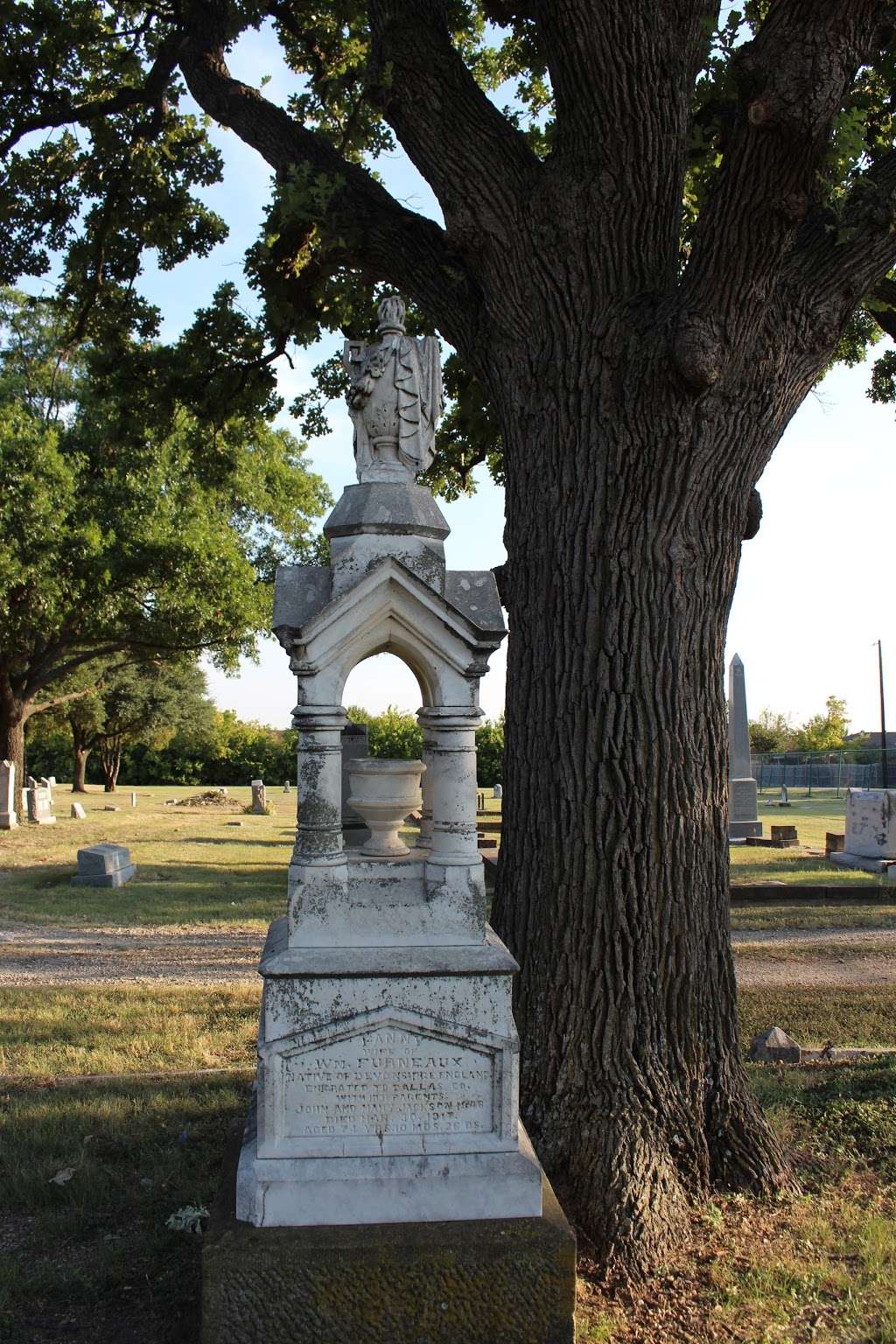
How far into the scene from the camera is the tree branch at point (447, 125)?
15.4 feet

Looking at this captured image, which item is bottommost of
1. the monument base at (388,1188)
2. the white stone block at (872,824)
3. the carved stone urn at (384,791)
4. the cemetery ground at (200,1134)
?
the cemetery ground at (200,1134)

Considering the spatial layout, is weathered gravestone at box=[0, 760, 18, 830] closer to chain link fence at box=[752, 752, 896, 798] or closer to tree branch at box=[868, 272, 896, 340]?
A: tree branch at box=[868, 272, 896, 340]

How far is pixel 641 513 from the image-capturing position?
4.31 meters

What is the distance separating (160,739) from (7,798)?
18687 millimetres

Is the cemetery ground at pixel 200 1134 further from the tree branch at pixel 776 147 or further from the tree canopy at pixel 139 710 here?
the tree canopy at pixel 139 710

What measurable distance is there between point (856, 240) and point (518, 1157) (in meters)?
3.99

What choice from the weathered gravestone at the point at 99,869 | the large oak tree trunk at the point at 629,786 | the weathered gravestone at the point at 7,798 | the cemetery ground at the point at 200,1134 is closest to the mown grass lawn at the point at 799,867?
the cemetery ground at the point at 200,1134

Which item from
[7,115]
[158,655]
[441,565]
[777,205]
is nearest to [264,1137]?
[441,565]

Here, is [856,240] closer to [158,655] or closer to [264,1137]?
[264,1137]

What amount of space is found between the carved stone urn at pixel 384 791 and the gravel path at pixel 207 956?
5435 mm

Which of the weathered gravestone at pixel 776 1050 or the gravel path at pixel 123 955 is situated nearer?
the weathered gravestone at pixel 776 1050

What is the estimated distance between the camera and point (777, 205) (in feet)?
14.0

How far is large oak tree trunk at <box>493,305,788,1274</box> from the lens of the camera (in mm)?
4195

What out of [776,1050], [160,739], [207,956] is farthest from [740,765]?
[160,739]
